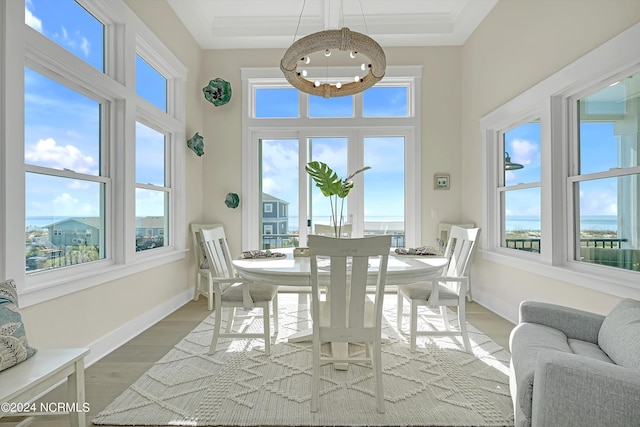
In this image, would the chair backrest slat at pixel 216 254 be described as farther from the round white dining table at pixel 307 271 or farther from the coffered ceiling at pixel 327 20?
the coffered ceiling at pixel 327 20

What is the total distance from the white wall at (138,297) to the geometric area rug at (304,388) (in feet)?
1.71

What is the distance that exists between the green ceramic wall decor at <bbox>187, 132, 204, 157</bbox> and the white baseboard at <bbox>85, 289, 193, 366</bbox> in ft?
5.58

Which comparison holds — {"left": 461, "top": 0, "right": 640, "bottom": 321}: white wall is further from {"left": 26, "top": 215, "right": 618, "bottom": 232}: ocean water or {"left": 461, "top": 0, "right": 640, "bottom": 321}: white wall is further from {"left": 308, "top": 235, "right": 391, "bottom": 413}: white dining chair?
{"left": 308, "top": 235, "right": 391, "bottom": 413}: white dining chair

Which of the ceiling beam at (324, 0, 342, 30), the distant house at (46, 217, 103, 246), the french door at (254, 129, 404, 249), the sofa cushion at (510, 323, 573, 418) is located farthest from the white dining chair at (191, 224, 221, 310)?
the sofa cushion at (510, 323, 573, 418)

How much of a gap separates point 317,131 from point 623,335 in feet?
12.1

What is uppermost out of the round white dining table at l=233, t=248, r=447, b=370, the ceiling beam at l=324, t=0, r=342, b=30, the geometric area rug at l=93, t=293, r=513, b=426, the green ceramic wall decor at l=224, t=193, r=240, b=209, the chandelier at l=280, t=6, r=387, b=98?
the ceiling beam at l=324, t=0, r=342, b=30

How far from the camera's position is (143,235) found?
321 centimetres

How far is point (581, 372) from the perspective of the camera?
3.50ft

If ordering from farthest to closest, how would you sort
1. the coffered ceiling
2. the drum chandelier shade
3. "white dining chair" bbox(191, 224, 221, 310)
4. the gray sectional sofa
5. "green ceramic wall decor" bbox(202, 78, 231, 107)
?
1. "green ceramic wall decor" bbox(202, 78, 231, 107)
2. "white dining chair" bbox(191, 224, 221, 310)
3. the coffered ceiling
4. the drum chandelier shade
5. the gray sectional sofa

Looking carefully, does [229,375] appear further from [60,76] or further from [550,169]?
→ [550,169]

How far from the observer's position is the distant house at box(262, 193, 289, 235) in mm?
4516

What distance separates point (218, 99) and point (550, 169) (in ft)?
12.0

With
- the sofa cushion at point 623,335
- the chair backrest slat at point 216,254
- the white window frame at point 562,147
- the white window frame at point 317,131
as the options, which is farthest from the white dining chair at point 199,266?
the sofa cushion at point 623,335

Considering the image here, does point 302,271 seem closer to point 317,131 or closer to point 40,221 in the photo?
point 40,221
